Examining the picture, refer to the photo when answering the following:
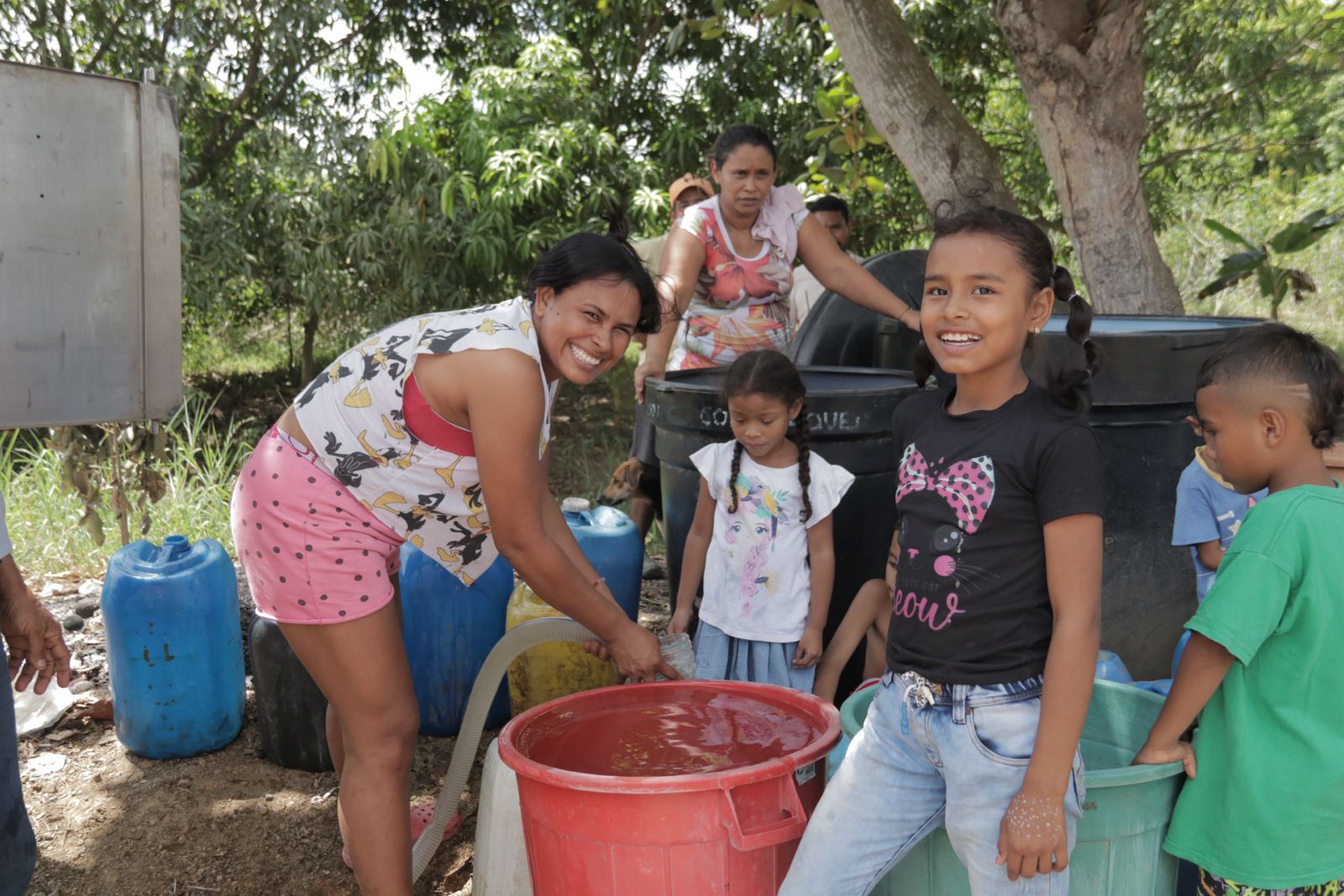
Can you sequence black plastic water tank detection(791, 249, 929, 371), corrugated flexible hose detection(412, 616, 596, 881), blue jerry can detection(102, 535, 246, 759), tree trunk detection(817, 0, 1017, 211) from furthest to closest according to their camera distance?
1. tree trunk detection(817, 0, 1017, 211)
2. black plastic water tank detection(791, 249, 929, 371)
3. blue jerry can detection(102, 535, 246, 759)
4. corrugated flexible hose detection(412, 616, 596, 881)

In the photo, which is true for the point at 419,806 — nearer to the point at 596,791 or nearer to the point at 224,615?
the point at 224,615

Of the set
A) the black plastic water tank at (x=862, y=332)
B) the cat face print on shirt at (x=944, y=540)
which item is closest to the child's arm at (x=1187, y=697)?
the cat face print on shirt at (x=944, y=540)

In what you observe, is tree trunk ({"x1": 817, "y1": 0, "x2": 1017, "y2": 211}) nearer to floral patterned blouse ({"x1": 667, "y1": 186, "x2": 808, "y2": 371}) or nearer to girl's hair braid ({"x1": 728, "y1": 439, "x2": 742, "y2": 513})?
floral patterned blouse ({"x1": 667, "y1": 186, "x2": 808, "y2": 371})

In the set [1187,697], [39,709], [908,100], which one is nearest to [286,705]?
[39,709]

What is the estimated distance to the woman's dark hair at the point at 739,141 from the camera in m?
3.15

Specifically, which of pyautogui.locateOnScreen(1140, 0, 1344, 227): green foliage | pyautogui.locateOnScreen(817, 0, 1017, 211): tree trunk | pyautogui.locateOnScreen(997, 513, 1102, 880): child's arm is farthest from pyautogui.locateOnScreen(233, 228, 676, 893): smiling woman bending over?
pyautogui.locateOnScreen(1140, 0, 1344, 227): green foliage

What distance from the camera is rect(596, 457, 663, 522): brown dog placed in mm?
4086

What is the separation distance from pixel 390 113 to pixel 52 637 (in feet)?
20.7

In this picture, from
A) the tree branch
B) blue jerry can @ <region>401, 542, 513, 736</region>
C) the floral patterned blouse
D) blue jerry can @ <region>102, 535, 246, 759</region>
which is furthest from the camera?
the tree branch

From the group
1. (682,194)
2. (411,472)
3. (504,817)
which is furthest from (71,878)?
(682,194)

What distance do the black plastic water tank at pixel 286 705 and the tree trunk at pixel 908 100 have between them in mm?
3034

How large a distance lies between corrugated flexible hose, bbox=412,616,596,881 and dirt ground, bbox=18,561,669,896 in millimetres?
151

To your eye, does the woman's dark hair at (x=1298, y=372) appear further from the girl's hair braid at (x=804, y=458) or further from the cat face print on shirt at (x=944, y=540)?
the girl's hair braid at (x=804, y=458)

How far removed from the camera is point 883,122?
4539 mm
